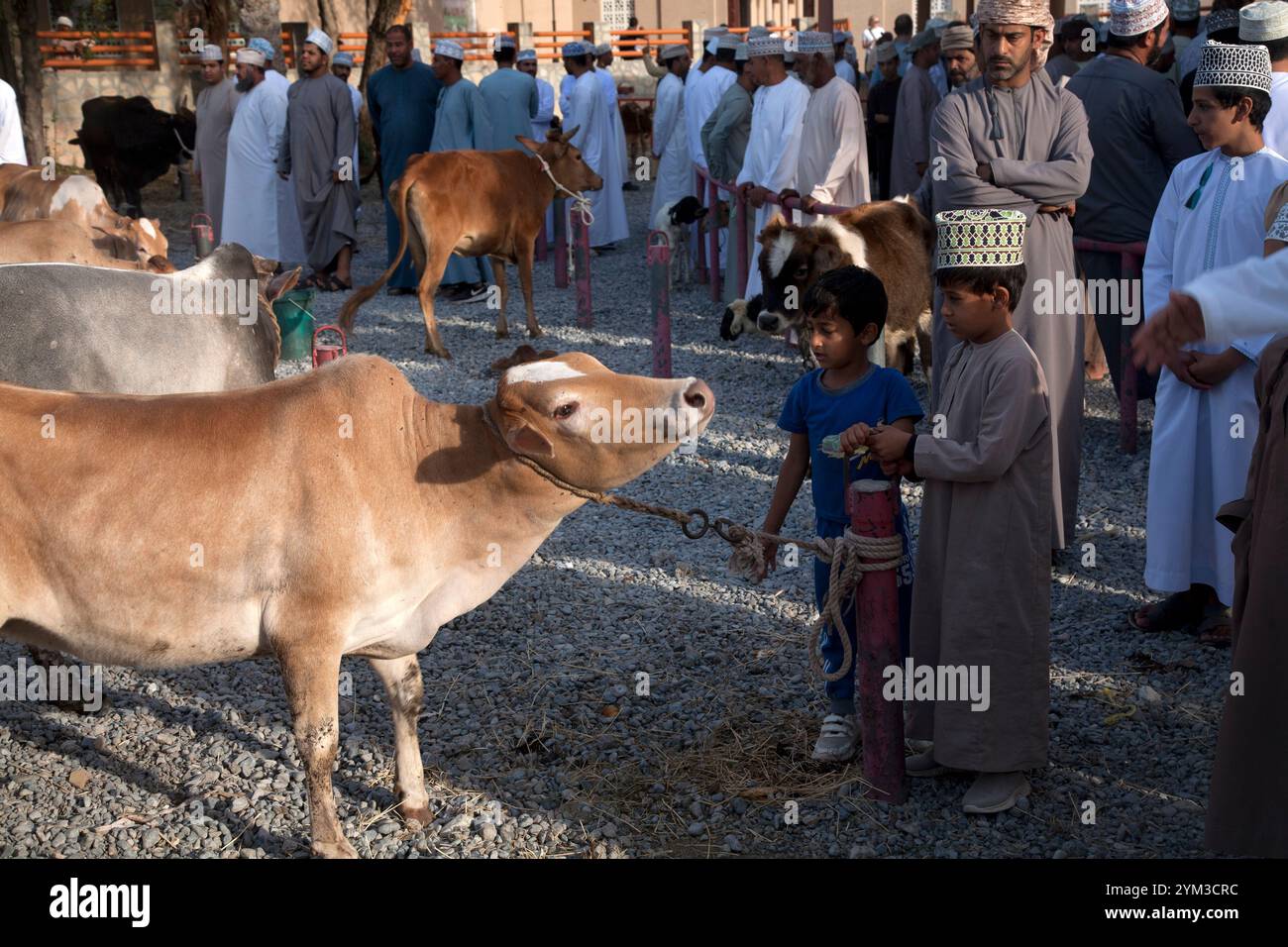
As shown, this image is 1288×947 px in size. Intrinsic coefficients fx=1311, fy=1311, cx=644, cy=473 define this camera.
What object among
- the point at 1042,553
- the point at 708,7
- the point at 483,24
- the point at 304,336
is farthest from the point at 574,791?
the point at 708,7

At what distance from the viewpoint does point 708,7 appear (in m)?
34.2

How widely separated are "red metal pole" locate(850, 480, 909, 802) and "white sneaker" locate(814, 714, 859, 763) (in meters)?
0.22

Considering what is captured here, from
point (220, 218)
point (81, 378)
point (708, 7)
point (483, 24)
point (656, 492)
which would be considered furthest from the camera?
point (708, 7)

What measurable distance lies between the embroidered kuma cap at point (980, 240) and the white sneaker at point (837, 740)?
4.61 feet

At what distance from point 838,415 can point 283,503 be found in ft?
5.17

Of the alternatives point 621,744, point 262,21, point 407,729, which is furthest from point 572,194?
point 407,729

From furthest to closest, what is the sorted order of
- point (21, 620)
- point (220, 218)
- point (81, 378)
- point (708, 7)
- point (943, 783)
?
point (708, 7) < point (220, 218) < point (81, 378) < point (943, 783) < point (21, 620)

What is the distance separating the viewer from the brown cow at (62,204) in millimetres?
7320

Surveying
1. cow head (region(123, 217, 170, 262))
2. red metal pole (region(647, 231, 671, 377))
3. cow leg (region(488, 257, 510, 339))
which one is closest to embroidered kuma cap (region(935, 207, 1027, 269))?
cow head (region(123, 217, 170, 262))

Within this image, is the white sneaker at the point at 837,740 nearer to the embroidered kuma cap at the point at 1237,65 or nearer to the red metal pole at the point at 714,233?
the embroidered kuma cap at the point at 1237,65

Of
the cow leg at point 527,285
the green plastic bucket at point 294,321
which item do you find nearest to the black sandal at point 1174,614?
the green plastic bucket at point 294,321

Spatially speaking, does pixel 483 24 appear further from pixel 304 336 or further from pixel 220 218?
pixel 304 336

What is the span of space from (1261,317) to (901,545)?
1347 millimetres

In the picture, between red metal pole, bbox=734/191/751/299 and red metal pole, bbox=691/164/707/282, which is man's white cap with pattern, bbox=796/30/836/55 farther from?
red metal pole, bbox=691/164/707/282
